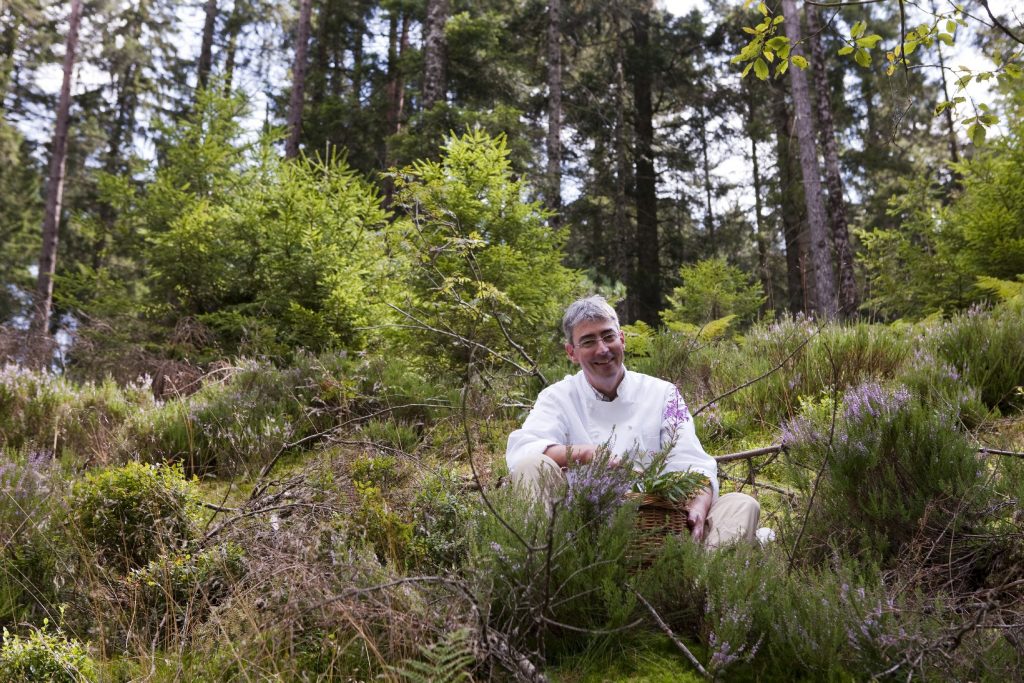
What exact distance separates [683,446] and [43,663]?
2775 mm

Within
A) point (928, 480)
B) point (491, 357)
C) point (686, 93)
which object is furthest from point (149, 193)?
point (686, 93)

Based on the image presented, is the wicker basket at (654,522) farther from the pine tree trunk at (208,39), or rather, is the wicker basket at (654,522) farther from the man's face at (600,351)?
the pine tree trunk at (208,39)

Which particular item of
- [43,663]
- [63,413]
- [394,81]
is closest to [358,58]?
[394,81]

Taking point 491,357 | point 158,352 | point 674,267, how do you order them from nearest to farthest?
point 491,357, point 158,352, point 674,267

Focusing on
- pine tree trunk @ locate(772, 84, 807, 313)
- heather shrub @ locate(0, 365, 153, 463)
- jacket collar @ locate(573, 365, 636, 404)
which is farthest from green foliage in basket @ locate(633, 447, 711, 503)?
pine tree trunk @ locate(772, 84, 807, 313)

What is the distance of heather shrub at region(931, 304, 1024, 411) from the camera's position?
15.8 ft

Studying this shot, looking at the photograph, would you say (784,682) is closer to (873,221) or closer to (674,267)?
(674,267)

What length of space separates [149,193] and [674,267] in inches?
574

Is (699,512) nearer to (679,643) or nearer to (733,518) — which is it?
(733,518)

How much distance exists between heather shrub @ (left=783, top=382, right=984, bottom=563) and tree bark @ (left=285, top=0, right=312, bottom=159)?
516 inches

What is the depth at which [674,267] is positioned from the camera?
1983cm

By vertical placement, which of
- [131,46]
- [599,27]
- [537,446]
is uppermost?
[131,46]

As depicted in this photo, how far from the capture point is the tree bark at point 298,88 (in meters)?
14.4

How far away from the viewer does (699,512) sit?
10.2 feet
